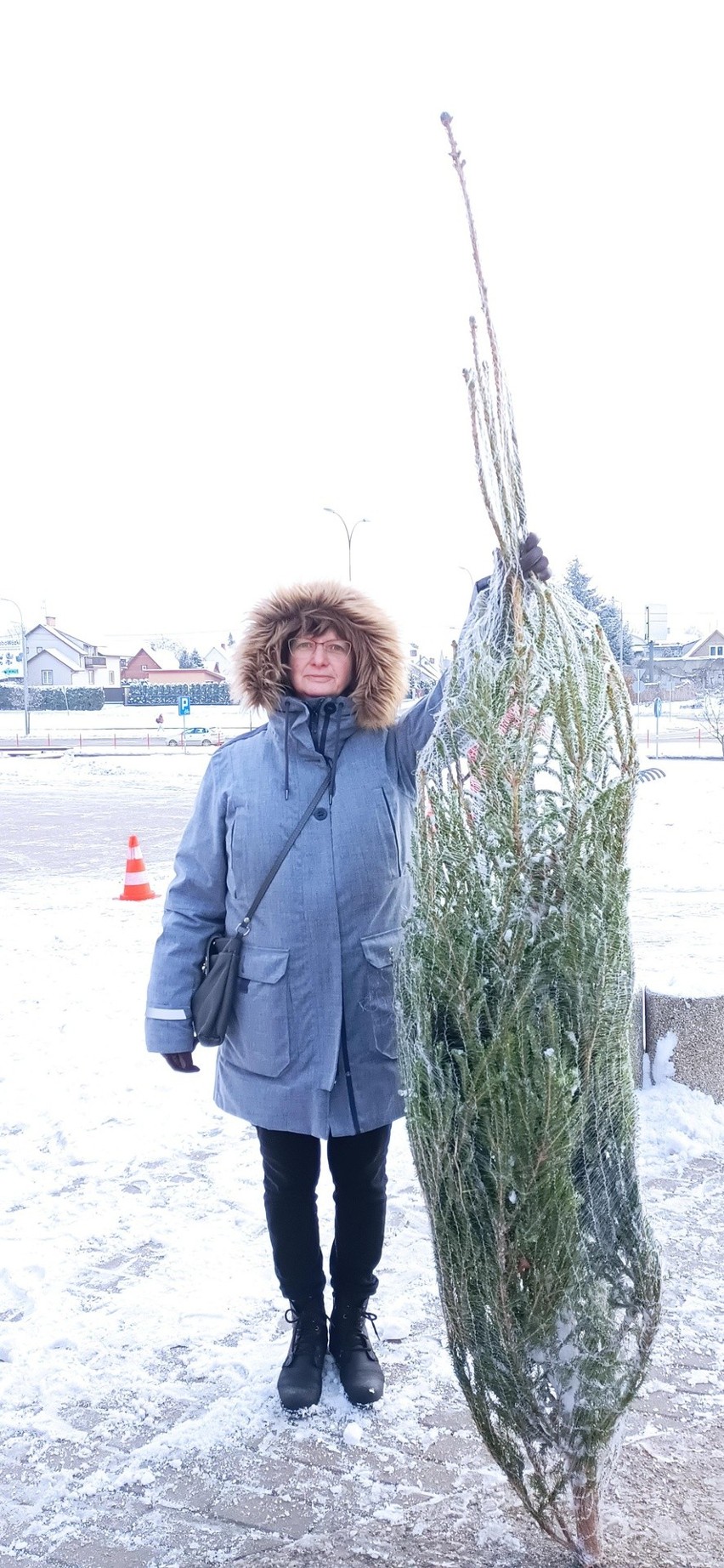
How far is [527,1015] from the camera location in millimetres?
1919

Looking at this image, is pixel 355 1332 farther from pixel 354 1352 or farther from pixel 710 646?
pixel 710 646

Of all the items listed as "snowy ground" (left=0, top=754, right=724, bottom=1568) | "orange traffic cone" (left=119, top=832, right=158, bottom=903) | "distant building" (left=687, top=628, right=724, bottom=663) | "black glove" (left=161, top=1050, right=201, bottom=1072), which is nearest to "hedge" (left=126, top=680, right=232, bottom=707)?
"distant building" (left=687, top=628, right=724, bottom=663)

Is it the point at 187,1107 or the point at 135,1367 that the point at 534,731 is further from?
the point at 187,1107

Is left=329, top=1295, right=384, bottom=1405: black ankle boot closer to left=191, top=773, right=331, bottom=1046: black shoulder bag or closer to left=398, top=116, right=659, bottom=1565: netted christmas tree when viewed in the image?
left=398, top=116, right=659, bottom=1565: netted christmas tree

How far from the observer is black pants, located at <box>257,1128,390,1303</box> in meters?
2.71

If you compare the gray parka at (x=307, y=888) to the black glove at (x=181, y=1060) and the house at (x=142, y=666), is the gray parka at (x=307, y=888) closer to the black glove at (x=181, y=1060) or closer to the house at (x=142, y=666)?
the black glove at (x=181, y=1060)

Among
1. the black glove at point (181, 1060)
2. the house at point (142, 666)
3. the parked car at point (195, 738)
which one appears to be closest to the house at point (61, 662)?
the house at point (142, 666)

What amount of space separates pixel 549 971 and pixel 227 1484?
1497 mm

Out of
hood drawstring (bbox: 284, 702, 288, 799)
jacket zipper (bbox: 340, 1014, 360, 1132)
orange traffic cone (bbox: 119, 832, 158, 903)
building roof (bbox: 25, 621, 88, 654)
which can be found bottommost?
orange traffic cone (bbox: 119, 832, 158, 903)

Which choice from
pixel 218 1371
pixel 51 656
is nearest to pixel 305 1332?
pixel 218 1371

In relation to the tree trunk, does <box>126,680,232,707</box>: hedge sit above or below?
above

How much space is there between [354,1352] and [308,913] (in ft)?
3.93

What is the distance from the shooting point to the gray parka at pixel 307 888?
2.57m

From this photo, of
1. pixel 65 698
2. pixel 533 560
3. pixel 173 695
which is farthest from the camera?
pixel 65 698
